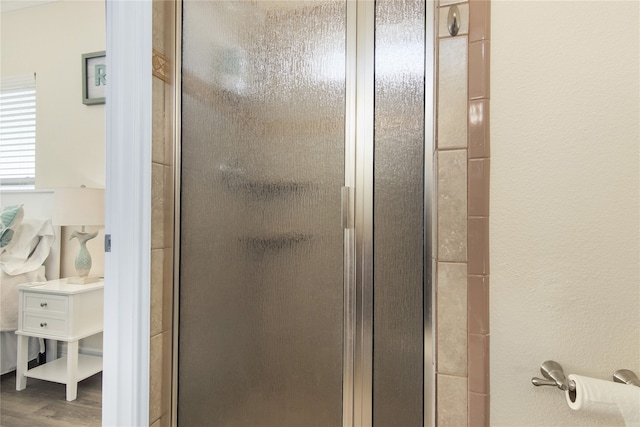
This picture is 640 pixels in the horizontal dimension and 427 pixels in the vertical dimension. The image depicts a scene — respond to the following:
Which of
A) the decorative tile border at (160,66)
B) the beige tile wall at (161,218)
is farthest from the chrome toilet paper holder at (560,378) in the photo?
the decorative tile border at (160,66)

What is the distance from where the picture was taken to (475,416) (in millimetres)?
887

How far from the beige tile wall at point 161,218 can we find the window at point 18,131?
79.4 inches

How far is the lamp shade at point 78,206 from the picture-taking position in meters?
2.11

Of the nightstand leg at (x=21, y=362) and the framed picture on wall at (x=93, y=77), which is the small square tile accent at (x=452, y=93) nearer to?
the framed picture on wall at (x=93, y=77)

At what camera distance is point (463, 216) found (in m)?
0.90

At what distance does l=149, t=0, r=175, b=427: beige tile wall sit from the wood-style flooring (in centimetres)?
96

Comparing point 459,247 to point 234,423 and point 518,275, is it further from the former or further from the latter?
point 234,423

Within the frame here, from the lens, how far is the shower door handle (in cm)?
105

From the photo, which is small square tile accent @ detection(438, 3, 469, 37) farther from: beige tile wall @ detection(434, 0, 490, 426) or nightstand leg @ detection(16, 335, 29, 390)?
nightstand leg @ detection(16, 335, 29, 390)

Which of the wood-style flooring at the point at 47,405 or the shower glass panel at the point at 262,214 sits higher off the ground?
the shower glass panel at the point at 262,214

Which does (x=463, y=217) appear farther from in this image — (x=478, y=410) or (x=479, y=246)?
(x=478, y=410)

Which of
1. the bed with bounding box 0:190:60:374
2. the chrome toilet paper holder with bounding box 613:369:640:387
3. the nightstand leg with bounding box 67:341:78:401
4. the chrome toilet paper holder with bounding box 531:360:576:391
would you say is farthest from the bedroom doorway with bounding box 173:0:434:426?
the bed with bounding box 0:190:60:374

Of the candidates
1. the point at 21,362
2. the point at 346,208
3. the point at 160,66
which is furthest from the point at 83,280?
the point at 346,208

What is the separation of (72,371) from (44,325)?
0.33m
